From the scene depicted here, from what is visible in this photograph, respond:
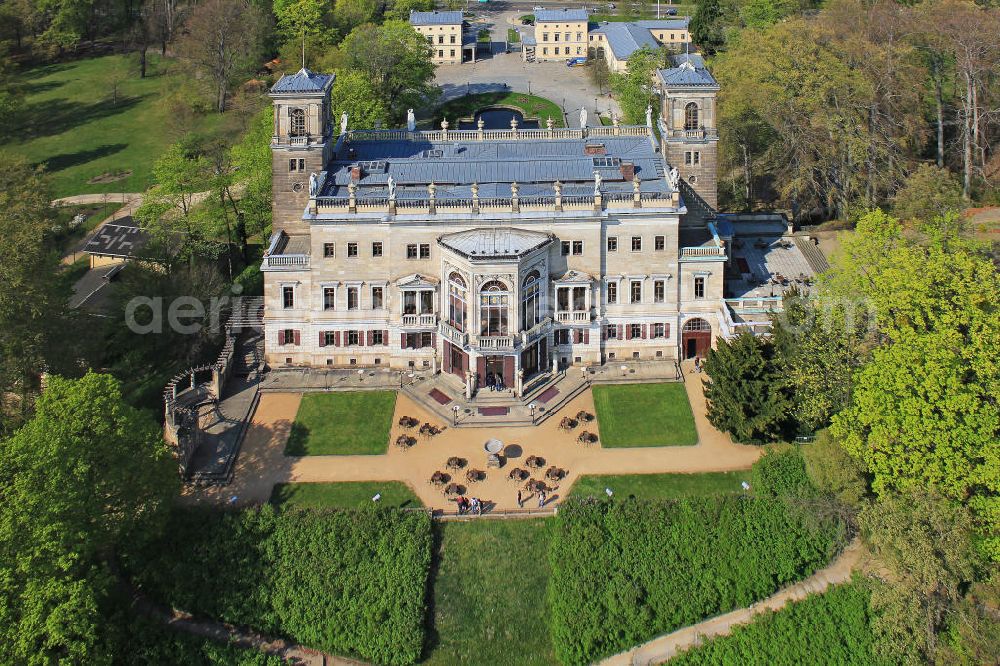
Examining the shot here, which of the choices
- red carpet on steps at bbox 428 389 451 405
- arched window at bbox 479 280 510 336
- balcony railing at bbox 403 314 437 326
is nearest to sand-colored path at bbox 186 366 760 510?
red carpet on steps at bbox 428 389 451 405

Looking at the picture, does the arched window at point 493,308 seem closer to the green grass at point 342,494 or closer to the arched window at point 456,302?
the arched window at point 456,302

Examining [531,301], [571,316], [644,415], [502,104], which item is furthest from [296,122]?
[502,104]

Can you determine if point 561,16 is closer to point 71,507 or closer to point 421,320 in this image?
point 421,320

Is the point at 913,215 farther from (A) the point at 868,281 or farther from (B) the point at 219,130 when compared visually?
(B) the point at 219,130

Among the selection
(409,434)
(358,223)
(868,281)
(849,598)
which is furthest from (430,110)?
(849,598)

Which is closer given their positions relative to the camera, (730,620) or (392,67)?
(730,620)

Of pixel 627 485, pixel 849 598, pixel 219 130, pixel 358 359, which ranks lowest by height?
pixel 849 598
